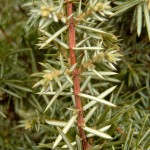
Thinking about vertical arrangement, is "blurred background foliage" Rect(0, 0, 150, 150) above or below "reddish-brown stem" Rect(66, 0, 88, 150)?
below

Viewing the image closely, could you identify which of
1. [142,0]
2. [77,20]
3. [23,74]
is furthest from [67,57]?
[23,74]

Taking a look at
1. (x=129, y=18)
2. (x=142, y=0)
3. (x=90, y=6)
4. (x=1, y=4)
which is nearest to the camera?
(x=90, y=6)

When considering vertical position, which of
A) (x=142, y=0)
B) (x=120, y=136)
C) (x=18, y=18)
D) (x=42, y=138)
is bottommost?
(x=42, y=138)

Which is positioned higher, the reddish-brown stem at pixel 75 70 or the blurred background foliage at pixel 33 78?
the reddish-brown stem at pixel 75 70

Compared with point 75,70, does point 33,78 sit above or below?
below

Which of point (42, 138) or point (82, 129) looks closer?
point (82, 129)

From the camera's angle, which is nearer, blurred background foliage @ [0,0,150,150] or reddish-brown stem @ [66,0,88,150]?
reddish-brown stem @ [66,0,88,150]

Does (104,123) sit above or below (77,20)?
below

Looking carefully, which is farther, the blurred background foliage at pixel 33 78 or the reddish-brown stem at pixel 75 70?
the blurred background foliage at pixel 33 78

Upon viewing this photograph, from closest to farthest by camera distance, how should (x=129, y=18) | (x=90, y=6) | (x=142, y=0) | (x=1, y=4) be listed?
(x=90, y=6) < (x=142, y=0) < (x=129, y=18) < (x=1, y=4)

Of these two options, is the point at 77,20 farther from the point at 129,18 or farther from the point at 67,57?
the point at 129,18

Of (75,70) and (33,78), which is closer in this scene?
(75,70)
